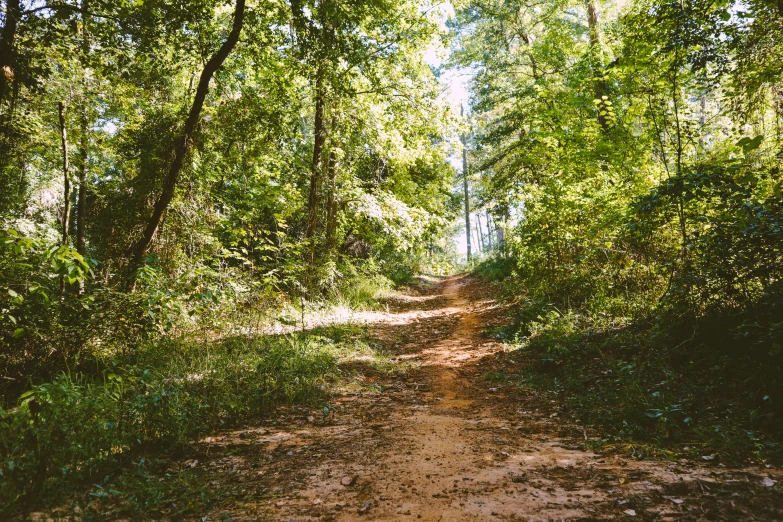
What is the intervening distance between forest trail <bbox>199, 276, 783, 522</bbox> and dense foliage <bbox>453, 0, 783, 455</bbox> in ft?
2.61

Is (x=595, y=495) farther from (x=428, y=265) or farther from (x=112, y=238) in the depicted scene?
(x=428, y=265)

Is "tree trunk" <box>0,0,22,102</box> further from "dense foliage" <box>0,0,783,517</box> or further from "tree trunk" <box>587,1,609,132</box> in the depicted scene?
"tree trunk" <box>587,1,609,132</box>

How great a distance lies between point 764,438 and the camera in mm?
3488

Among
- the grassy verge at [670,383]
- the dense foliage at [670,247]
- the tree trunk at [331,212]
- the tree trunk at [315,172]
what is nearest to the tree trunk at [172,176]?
the tree trunk at [315,172]

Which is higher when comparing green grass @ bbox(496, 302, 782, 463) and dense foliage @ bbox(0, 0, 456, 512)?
dense foliage @ bbox(0, 0, 456, 512)

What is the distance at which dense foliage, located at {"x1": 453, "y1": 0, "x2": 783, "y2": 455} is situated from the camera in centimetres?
442

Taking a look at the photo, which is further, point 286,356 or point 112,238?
point 112,238

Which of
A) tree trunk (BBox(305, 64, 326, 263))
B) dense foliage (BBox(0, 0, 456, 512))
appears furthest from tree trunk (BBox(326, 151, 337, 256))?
tree trunk (BBox(305, 64, 326, 263))

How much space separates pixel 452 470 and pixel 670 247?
244 inches

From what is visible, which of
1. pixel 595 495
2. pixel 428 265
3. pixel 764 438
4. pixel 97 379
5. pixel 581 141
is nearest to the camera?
pixel 595 495

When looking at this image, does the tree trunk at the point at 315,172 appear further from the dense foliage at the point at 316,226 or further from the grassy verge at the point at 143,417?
the grassy verge at the point at 143,417

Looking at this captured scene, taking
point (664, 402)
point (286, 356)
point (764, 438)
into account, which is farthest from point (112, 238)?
point (764, 438)

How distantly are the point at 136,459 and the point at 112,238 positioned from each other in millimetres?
5668

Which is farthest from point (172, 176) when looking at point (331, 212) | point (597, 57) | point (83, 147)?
point (597, 57)
